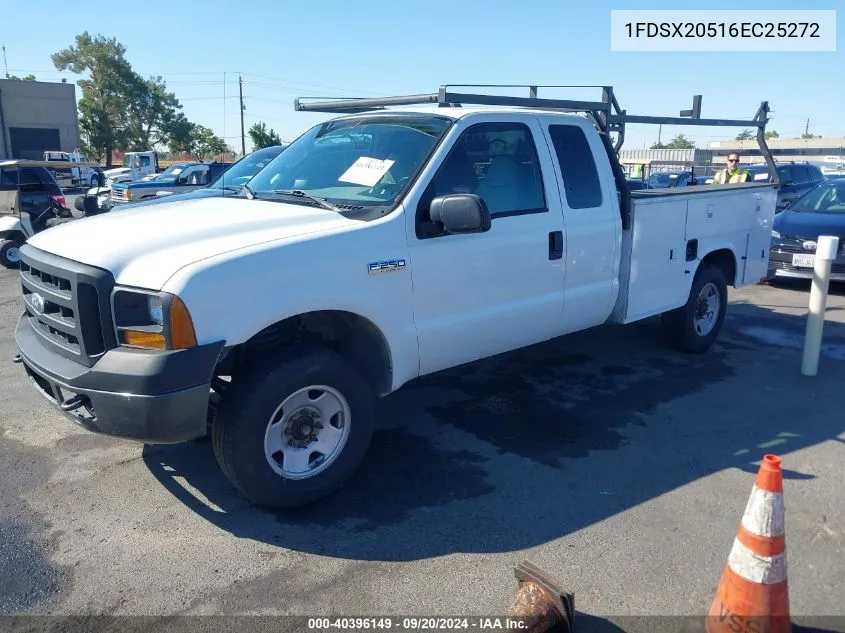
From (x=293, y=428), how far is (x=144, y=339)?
2.97 ft

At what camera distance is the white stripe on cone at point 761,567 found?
8.84ft

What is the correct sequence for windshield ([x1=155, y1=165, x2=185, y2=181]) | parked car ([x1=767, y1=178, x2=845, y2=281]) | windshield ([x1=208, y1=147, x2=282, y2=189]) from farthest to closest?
windshield ([x1=155, y1=165, x2=185, y2=181]) < parked car ([x1=767, y1=178, x2=845, y2=281]) < windshield ([x1=208, y1=147, x2=282, y2=189])

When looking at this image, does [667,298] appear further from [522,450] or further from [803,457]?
[522,450]

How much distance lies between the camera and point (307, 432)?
375 centimetres

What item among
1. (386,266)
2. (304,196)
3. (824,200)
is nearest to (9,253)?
(304,196)

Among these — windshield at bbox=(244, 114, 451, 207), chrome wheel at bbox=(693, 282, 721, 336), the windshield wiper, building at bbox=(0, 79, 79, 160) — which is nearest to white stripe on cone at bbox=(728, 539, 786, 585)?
windshield at bbox=(244, 114, 451, 207)

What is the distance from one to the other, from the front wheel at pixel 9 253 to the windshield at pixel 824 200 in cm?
1284

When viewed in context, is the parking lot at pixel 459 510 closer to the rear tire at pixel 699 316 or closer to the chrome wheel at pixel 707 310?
the rear tire at pixel 699 316

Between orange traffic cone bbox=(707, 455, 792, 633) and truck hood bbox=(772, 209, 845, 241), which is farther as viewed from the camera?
truck hood bbox=(772, 209, 845, 241)

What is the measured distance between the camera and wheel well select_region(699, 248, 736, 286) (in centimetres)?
662

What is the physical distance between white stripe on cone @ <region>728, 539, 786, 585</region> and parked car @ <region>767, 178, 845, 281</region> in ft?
25.3

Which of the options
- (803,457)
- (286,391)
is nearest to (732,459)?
(803,457)

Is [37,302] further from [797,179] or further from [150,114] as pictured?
[150,114]

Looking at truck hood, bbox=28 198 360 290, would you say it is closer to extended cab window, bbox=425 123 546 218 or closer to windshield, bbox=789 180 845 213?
extended cab window, bbox=425 123 546 218
